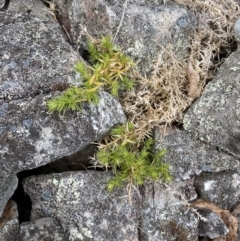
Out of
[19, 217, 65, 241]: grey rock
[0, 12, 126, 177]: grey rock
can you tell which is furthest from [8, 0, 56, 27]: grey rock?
[19, 217, 65, 241]: grey rock

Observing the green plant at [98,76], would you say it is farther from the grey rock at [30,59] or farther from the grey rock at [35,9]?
the grey rock at [35,9]

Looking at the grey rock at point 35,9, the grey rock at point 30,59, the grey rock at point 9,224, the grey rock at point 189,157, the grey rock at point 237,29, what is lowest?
the grey rock at point 9,224

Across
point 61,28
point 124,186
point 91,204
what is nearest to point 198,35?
point 61,28

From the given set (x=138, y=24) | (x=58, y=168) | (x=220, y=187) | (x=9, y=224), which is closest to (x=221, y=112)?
(x=220, y=187)

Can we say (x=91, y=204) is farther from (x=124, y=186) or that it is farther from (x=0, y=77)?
(x=0, y=77)

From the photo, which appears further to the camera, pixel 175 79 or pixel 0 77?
pixel 175 79

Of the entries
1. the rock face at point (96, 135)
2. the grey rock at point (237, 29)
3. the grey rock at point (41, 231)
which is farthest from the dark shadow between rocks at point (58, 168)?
the grey rock at point (237, 29)

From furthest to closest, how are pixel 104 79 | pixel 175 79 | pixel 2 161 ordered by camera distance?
pixel 175 79 < pixel 104 79 < pixel 2 161

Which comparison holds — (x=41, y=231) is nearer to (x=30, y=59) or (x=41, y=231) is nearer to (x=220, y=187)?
(x=30, y=59)
